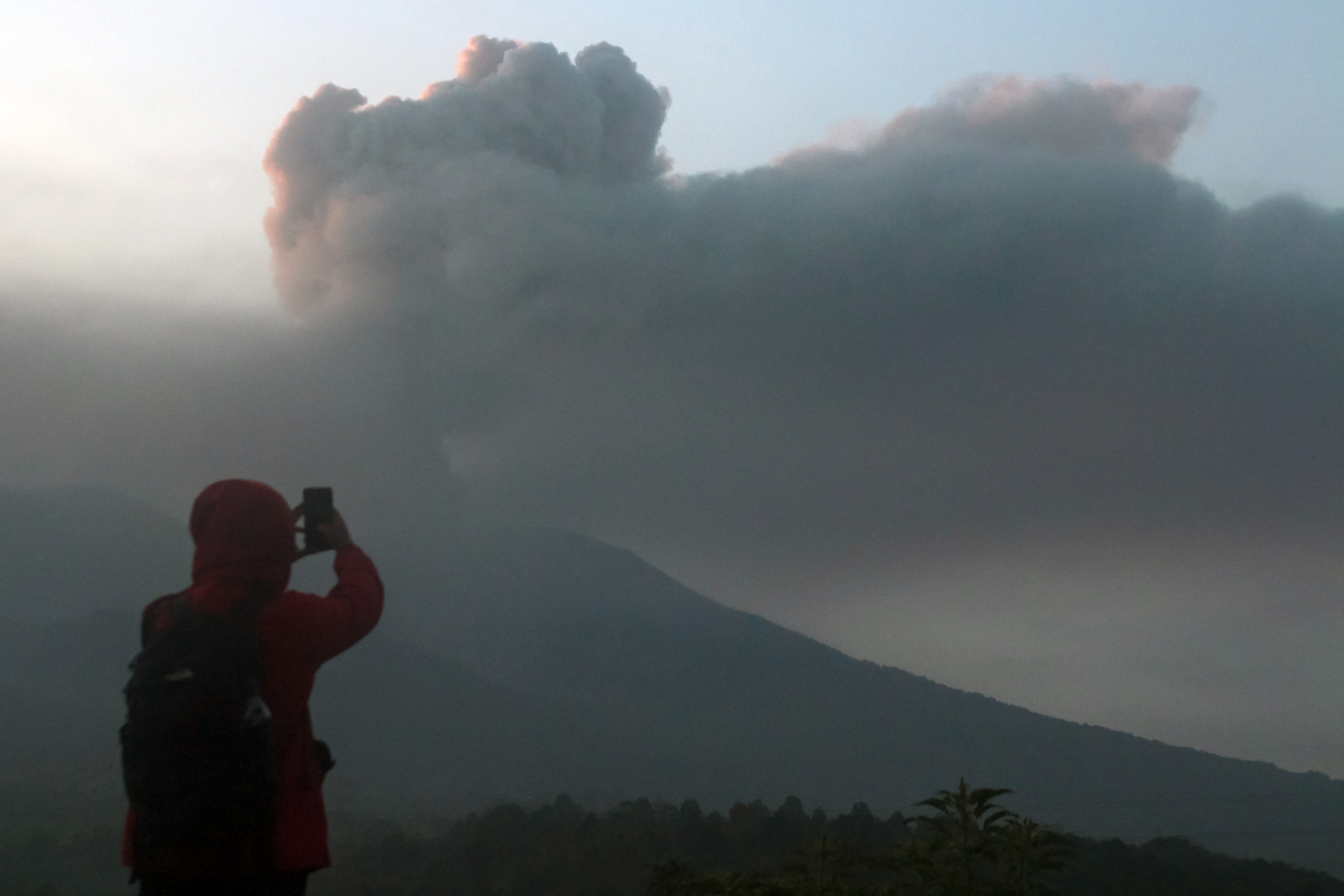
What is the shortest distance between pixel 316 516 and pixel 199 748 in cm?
129

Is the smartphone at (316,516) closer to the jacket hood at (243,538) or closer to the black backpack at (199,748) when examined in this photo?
the jacket hood at (243,538)

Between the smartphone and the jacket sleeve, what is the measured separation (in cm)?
11

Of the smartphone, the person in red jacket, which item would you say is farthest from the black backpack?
the smartphone

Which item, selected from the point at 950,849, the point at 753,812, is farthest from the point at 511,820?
the point at 950,849

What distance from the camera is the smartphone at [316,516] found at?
17.2ft

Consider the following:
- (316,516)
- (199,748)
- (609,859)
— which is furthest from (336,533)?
(609,859)

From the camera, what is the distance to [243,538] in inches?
183

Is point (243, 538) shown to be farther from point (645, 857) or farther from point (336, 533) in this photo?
point (645, 857)

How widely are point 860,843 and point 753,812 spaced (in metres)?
16.6

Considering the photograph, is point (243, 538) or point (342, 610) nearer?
point (243, 538)

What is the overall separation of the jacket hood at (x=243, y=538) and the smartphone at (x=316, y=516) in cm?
41

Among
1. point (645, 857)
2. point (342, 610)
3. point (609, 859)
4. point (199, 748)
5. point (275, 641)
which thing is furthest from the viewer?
point (645, 857)

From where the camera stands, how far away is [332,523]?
5344mm

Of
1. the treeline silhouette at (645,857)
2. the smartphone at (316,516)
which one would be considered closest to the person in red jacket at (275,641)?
the smartphone at (316,516)
